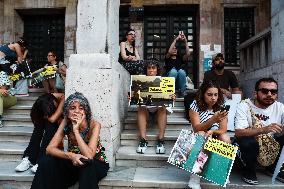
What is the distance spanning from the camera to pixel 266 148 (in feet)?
13.9

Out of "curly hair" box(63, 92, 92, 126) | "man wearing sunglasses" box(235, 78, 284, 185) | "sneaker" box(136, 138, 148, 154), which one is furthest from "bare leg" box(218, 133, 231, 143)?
"curly hair" box(63, 92, 92, 126)

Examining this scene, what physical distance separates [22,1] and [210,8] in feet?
22.9

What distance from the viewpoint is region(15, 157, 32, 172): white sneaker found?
4.40 metres

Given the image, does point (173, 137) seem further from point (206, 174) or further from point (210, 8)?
point (210, 8)

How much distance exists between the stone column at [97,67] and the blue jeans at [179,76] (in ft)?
9.05

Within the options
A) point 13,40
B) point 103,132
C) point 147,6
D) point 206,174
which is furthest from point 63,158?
point 13,40

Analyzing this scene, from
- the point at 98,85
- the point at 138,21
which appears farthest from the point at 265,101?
→ the point at 138,21

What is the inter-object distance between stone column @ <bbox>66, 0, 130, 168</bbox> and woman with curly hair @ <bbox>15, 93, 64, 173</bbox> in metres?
0.37

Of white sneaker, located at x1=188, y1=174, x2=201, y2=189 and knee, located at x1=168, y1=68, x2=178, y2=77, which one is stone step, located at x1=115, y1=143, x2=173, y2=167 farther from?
knee, located at x1=168, y1=68, x2=178, y2=77

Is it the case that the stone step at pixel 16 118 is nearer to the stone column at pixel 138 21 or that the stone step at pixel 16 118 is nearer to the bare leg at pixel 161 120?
the bare leg at pixel 161 120

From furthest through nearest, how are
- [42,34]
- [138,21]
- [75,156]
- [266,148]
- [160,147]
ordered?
[42,34], [138,21], [160,147], [266,148], [75,156]

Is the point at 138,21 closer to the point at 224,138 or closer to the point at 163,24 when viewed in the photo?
the point at 163,24

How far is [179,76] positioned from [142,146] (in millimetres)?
2778

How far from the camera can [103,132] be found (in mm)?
4410
